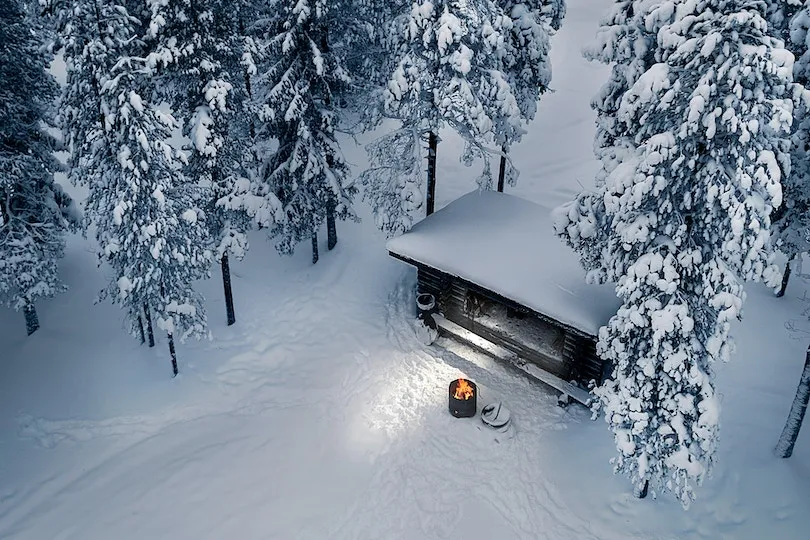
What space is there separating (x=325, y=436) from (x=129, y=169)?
834 centimetres

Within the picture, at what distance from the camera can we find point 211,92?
14828mm

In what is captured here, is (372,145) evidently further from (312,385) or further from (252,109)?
(312,385)

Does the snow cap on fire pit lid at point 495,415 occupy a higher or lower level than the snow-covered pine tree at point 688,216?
lower

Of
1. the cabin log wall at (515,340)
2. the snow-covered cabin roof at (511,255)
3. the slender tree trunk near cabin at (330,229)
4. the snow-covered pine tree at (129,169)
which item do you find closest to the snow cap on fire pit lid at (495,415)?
the cabin log wall at (515,340)

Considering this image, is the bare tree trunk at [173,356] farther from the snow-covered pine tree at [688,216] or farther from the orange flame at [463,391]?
the snow-covered pine tree at [688,216]

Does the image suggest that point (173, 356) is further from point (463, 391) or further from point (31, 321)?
point (463, 391)

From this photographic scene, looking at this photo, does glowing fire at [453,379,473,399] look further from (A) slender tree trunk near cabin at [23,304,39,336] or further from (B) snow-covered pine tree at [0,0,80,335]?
(A) slender tree trunk near cabin at [23,304,39,336]

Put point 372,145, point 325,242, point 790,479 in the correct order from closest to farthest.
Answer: point 790,479, point 372,145, point 325,242

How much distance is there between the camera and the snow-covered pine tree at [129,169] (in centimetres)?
1228

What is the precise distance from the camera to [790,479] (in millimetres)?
12086

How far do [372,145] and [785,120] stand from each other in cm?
1191

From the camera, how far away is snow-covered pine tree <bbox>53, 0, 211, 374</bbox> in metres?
12.3

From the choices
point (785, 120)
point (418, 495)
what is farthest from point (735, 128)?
point (418, 495)

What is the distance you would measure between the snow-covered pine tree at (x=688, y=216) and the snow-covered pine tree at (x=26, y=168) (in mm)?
15427
